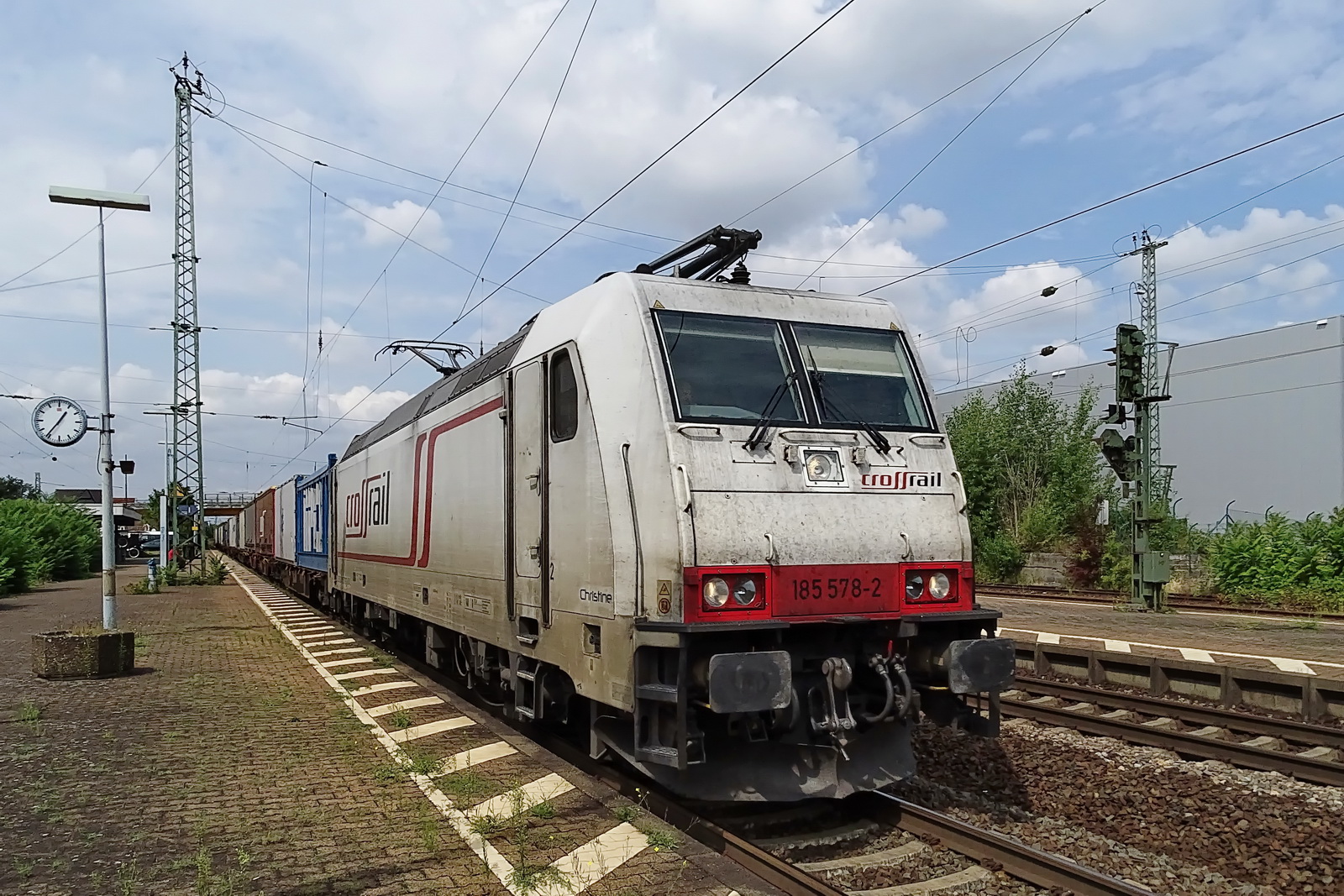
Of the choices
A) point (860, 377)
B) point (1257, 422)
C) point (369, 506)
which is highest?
point (1257, 422)

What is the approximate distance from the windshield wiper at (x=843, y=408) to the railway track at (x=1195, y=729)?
13.0 feet

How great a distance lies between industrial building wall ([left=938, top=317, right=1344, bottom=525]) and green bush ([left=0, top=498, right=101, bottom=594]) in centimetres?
4097

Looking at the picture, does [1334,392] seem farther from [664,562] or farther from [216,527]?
[216,527]

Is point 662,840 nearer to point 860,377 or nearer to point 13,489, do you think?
point 860,377

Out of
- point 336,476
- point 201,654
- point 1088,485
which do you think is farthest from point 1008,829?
point 1088,485

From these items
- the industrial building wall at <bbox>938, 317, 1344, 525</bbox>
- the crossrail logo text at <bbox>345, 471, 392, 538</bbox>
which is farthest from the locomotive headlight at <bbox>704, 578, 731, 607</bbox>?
the industrial building wall at <bbox>938, 317, 1344, 525</bbox>

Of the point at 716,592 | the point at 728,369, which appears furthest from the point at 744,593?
the point at 728,369

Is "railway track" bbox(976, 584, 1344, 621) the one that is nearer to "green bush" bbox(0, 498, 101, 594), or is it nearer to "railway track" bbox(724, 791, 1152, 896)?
"railway track" bbox(724, 791, 1152, 896)

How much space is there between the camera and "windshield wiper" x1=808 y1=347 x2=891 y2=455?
21.5 feet

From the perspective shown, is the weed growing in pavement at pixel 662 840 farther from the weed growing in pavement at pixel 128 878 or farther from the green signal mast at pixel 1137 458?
the green signal mast at pixel 1137 458

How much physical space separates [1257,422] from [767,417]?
39452 millimetres

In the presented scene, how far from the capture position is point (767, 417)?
21.0 feet

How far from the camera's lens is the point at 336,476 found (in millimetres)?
18688

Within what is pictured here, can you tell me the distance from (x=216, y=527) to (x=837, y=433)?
9276 centimetres
